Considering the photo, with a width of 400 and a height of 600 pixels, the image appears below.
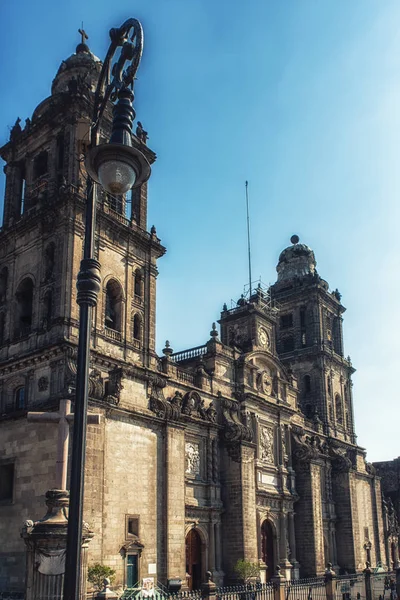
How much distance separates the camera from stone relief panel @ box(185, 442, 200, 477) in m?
35.1

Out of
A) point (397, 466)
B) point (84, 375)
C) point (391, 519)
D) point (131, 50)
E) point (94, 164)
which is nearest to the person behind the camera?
point (84, 375)

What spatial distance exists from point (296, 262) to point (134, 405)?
107 ft

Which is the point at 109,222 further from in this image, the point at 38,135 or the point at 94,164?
the point at 94,164

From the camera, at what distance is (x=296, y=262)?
60031 mm

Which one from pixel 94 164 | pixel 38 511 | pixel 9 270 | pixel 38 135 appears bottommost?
pixel 38 511

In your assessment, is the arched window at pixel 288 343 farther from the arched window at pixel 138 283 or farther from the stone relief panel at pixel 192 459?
the arched window at pixel 138 283

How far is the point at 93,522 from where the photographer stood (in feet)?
→ 84.5

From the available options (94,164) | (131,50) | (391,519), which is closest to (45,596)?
(94,164)

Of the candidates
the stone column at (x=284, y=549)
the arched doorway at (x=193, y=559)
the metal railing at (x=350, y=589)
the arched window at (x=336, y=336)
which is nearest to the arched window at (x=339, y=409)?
the arched window at (x=336, y=336)

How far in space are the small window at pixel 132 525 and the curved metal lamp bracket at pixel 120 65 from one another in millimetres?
22634

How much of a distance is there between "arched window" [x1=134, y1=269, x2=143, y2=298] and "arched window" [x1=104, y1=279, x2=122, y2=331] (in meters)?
1.55

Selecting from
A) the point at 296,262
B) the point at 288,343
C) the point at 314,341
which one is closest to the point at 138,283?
the point at 314,341

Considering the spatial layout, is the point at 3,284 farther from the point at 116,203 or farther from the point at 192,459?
the point at 192,459

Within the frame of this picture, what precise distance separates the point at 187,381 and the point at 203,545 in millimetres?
8716
